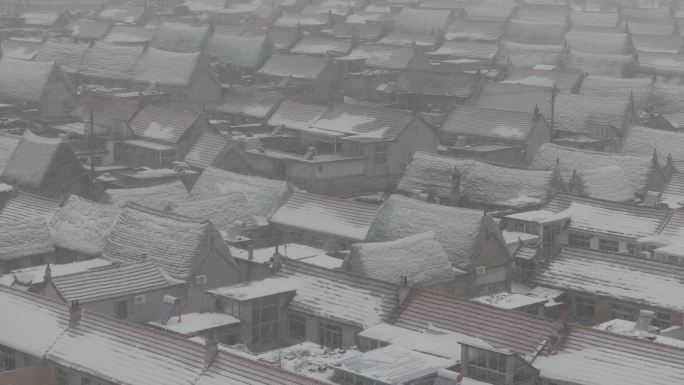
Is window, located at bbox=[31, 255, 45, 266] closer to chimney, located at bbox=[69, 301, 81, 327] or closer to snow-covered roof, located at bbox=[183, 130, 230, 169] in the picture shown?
→ chimney, located at bbox=[69, 301, 81, 327]

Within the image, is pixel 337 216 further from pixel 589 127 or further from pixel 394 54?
pixel 394 54

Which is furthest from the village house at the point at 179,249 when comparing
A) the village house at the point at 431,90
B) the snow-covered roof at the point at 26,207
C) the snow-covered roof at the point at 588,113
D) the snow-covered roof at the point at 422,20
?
the snow-covered roof at the point at 422,20

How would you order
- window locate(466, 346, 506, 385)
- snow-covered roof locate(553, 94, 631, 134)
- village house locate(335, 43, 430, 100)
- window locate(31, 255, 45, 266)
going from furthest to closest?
village house locate(335, 43, 430, 100) < snow-covered roof locate(553, 94, 631, 134) < window locate(31, 255, 45, 266) < window locate(466, 346, 506, 385)

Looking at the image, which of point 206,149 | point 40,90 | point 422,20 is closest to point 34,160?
point 206,149

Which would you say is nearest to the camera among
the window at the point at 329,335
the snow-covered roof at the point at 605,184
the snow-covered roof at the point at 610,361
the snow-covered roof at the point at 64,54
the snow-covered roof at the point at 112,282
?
the snow-covered roof at the point at 610,361

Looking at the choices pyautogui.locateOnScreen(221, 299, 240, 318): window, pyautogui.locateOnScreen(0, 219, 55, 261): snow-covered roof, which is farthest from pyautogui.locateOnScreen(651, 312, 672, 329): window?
pyautogui.locateOnScreen(0, 219, 55, 261): snow-covered roof

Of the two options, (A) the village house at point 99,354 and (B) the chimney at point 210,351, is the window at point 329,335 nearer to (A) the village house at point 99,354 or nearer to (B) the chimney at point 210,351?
(A) the village house at point 99,354

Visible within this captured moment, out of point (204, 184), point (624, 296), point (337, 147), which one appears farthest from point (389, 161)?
point (624, 296)
